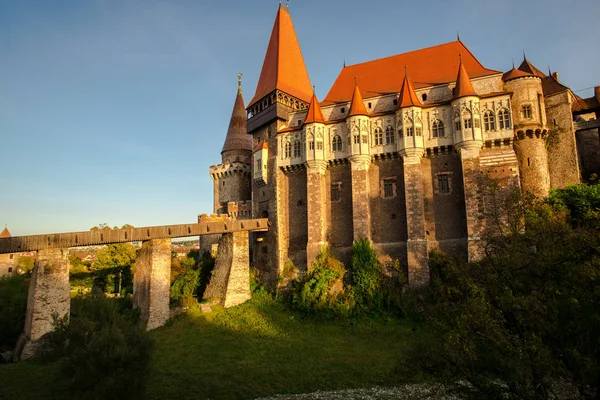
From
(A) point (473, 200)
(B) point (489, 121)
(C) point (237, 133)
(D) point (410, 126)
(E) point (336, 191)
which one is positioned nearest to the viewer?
(A) point (473, 200)

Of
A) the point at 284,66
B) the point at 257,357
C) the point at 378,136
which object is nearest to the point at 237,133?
the point at 284,66

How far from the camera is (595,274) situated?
396 inches

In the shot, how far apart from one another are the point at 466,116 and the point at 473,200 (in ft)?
17.0

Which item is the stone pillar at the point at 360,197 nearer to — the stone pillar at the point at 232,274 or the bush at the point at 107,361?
the stone pillar at the point at 232,274

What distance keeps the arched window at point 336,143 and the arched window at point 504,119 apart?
397 inches

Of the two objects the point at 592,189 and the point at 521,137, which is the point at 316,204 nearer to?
the point at 521,137

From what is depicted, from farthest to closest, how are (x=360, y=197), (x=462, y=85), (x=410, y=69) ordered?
(x=410, y=69)
(x=360, y=197)
(x=462, y=85)

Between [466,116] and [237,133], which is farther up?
[237,133]

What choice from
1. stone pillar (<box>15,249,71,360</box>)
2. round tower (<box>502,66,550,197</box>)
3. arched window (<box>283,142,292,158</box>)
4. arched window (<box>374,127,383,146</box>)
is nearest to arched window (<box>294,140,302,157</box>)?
arched window (<box>283,142,292,158</box>)

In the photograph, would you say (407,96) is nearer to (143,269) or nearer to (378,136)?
(378,136)

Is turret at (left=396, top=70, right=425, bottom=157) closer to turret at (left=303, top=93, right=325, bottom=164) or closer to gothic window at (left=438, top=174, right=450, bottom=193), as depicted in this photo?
gothic window at (left=438, top=174, right=450, bottom=193)

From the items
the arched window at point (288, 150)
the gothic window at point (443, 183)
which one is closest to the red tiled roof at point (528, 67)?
the gothic window at point (443, 183)

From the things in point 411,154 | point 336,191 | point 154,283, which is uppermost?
point 411,154

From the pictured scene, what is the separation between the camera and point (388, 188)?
2781 cm
